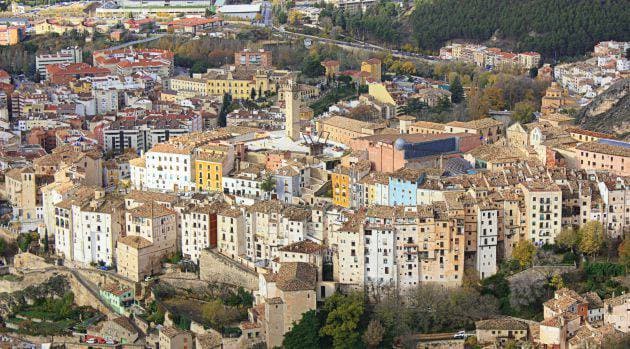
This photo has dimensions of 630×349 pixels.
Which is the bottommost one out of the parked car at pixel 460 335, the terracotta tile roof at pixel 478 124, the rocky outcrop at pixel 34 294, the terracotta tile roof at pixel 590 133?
the rocky outcrop at pixel 34 294

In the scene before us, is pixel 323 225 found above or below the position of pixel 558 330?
above

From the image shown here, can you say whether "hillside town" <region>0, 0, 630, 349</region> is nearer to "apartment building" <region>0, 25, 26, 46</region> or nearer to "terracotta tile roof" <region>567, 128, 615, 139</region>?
"terracotta tile roof" <region>567, 128, 615, 139</region>

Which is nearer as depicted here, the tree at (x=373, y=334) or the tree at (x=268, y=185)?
the tree at (x=373, y=334)

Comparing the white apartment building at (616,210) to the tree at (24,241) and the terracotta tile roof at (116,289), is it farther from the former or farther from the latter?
the tree at (24,241)

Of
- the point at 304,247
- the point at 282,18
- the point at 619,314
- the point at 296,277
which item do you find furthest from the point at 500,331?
the point at 282,18

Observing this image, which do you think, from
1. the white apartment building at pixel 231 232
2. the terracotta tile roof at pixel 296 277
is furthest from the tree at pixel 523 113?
the terracotta tile roof at pixel 296 277

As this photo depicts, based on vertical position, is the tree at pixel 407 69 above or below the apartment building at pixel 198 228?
above

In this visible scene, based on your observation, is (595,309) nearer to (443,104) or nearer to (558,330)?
(558,330)
